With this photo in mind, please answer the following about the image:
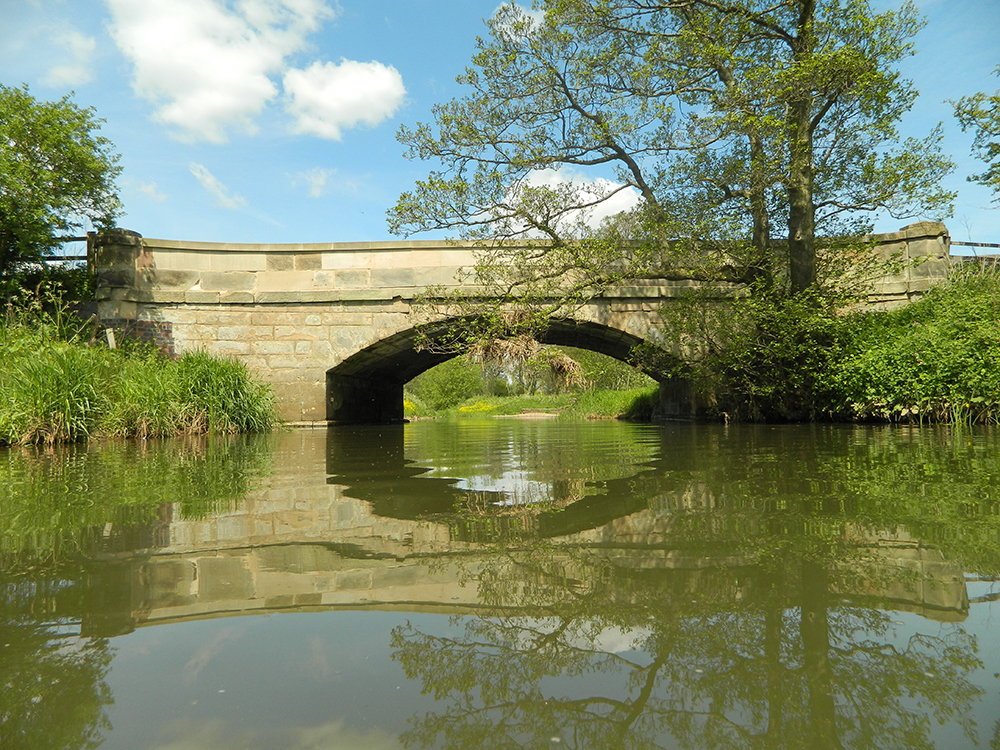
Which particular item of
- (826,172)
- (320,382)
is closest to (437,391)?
(320,382)

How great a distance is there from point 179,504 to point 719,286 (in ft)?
32.8

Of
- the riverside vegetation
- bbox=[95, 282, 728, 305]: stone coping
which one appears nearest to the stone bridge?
bbox=[95, 282, 728, 305]: stone coping

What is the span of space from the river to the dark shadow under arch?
25.7ft

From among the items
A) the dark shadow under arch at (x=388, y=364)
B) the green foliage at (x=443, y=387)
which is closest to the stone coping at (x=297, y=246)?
the dark shadow under arch at (x=388, y=364)

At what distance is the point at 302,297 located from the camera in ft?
35.4

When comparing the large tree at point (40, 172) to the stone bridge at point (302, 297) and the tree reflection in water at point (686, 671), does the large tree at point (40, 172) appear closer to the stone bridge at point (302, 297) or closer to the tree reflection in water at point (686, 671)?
the stone bridge at point (302, 297)

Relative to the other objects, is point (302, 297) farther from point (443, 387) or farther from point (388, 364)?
point (443, 387)

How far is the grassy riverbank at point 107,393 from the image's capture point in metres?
5.91

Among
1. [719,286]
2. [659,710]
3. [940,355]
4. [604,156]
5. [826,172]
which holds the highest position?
[604,156]

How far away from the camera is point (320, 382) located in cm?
1095

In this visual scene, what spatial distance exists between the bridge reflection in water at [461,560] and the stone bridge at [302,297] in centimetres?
849

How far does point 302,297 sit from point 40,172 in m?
4.62

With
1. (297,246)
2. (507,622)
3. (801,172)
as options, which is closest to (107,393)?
(297,246)

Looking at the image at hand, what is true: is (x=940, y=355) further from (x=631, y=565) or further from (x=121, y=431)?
(x=121, y=431)
